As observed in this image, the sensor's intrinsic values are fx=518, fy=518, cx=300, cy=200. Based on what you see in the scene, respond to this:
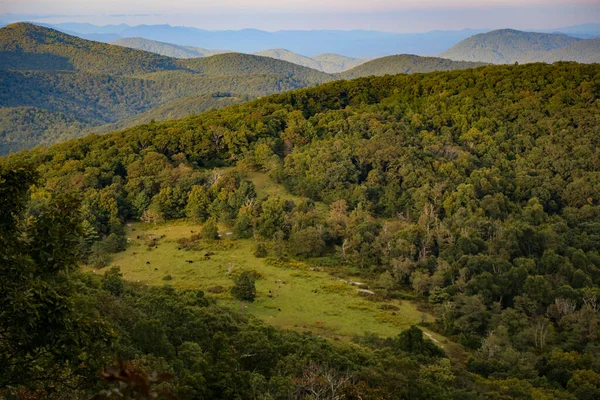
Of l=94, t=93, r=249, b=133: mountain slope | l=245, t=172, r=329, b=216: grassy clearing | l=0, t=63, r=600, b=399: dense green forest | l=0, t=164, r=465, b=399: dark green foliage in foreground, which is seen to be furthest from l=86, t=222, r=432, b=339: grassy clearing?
l=94, t=93, r=249, b=133: mountain slope

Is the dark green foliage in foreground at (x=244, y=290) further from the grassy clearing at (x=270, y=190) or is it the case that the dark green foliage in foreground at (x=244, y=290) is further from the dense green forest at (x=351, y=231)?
the grassy clearing at (x=270, y=190)

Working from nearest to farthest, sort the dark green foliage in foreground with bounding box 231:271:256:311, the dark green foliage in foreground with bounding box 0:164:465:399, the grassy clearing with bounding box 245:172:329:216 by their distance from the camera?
the dark green foliage in foreground with bounding box 0:164:465:399
the dark green foliage in foreground with bounding box 231:271:256:311
the grassy clearing with bounding box 245:172:329:216

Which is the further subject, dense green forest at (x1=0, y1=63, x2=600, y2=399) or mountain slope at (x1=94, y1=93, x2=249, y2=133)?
mountain slope at (x1=94, y1=93, x2=249, y2=133)

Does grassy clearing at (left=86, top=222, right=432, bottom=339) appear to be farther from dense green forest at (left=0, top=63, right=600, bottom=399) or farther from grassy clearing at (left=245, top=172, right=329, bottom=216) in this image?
grassy clearing at (left=245, top=172, right=329, bottom=216)

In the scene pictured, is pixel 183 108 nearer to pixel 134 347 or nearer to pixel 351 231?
pixel 351 231

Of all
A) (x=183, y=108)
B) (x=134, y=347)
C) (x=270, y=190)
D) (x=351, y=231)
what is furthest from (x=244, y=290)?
(x=183, y=108)

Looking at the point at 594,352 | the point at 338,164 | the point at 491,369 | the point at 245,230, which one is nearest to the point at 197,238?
the point at 245,230
